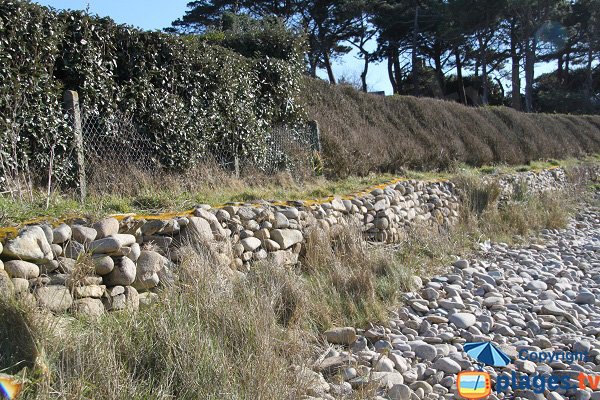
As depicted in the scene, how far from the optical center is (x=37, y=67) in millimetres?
5625

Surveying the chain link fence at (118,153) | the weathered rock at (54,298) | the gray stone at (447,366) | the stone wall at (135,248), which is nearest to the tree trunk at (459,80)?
the chain link fence at (118,153)

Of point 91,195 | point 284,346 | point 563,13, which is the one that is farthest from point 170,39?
point 563,13

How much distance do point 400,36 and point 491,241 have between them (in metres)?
25.1

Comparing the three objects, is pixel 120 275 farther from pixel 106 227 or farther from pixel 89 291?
pixel 106 227

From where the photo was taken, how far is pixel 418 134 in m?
14.2

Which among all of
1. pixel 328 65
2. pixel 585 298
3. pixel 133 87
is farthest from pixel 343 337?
pixel 328 65

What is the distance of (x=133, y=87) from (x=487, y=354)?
17.4 ft

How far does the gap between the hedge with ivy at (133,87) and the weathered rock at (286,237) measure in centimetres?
212

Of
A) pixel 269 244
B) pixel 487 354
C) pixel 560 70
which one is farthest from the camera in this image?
pixel 560 70

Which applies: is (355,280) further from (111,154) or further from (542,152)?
(542,152)

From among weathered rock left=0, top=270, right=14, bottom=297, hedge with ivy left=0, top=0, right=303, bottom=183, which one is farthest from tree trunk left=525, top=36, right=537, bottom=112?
weathered rock left=0, top=270, right=14, bottom=297

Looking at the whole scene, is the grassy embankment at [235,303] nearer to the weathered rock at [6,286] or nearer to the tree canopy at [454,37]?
the weathered rock at [6,286]

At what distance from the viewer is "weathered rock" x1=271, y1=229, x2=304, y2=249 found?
6.02 meters

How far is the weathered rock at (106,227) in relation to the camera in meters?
4.40
